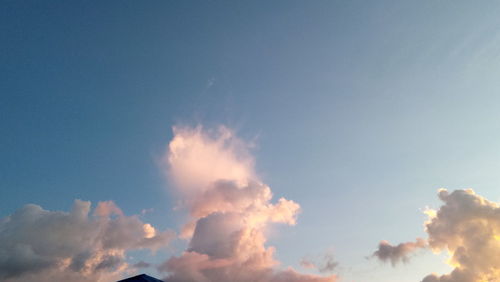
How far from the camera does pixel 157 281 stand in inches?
7736

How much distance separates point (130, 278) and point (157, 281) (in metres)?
12.6

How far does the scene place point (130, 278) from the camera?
189 m
